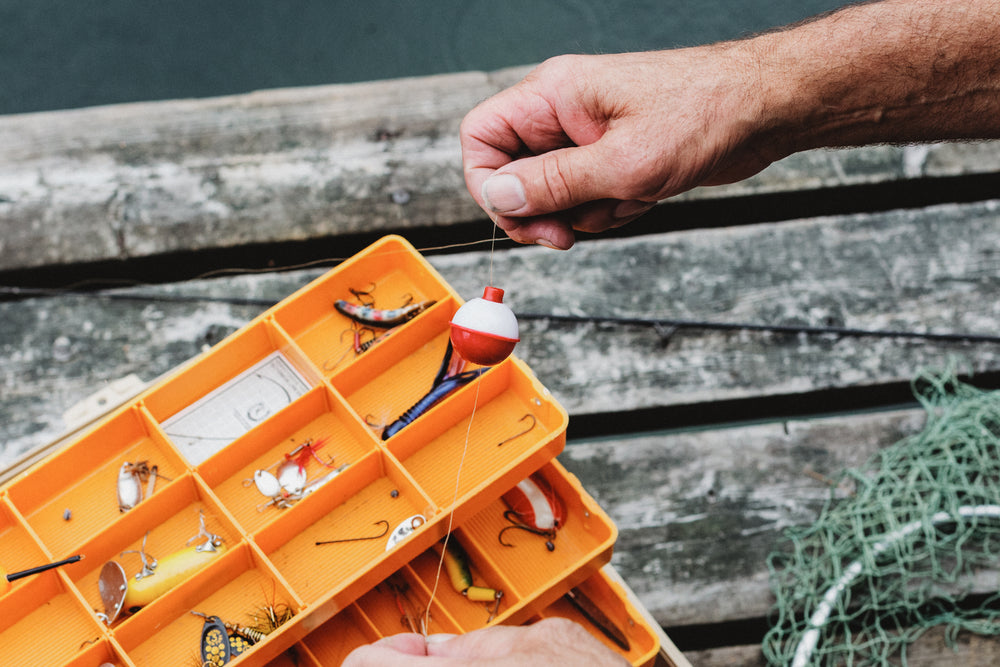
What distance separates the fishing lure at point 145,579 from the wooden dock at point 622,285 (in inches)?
30.5

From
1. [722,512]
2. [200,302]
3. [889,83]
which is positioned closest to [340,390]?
[200,302]

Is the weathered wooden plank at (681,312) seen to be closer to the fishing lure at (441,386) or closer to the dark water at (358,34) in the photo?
the fishing lure at (441,386)

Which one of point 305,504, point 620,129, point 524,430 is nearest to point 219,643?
point 305,504

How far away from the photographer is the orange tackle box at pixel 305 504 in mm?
1902

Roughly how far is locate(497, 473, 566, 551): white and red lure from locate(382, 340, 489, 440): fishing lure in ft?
1.01

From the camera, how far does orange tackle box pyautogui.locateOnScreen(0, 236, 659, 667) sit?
1902 mm

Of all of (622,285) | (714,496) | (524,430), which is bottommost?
(714,496)

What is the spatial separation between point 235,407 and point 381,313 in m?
0.44

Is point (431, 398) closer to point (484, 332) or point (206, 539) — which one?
point (484, 332)

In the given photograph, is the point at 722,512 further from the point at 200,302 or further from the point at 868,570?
the point at 200,302

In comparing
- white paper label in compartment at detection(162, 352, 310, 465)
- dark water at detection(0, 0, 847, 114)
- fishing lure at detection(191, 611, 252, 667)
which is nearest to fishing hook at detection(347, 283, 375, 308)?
white paper label in compartment at detection(162, 352, 310, 465)

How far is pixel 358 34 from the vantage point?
13.7 ft

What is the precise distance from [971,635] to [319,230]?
7.77ft

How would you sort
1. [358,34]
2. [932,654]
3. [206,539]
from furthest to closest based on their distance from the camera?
[358,34], [932,654], [206,539]
